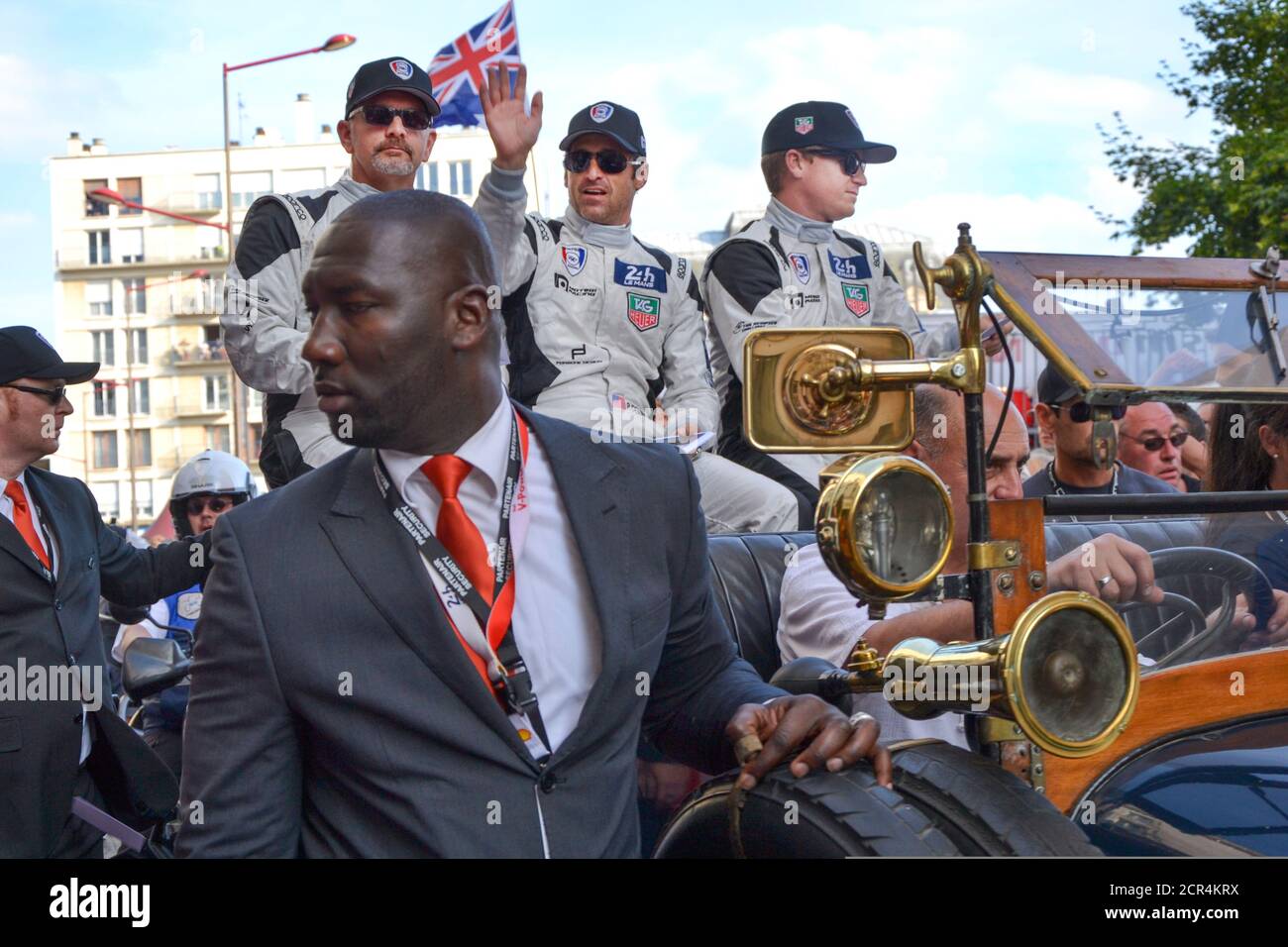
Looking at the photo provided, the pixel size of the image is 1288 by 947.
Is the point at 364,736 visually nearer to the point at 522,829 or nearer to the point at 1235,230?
the point at 522,829

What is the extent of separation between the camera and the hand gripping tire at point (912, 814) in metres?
1.84

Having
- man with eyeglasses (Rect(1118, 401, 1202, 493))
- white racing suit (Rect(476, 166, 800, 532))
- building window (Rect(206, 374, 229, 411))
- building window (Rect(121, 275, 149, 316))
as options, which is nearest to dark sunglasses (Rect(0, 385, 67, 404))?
white racing suit (Rect(476, 166, 800, 532))

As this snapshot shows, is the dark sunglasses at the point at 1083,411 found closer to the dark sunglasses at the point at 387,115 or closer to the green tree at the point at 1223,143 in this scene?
the dark sunglasses at the point at 387,115

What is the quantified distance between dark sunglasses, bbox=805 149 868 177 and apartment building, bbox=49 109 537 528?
4477 cm

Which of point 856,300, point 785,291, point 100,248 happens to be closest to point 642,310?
point 785,291

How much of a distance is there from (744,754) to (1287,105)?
19.3m

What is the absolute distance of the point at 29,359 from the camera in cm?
446

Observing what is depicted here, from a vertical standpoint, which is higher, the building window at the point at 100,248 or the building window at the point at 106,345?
the building window at the point at 100,248

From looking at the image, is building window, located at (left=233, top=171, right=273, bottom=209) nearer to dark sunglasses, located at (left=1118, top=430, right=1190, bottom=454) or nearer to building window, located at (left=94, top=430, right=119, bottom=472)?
building window, located at (left=94, top=430, right=119, bottom=472)

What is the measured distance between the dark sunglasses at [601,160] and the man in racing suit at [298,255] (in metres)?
0.58

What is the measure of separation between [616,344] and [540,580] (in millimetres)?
2704

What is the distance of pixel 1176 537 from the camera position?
2.27 meters

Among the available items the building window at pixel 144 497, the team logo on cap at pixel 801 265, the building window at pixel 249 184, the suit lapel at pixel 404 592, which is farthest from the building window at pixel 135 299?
the suit lapel at pixel 404 592
